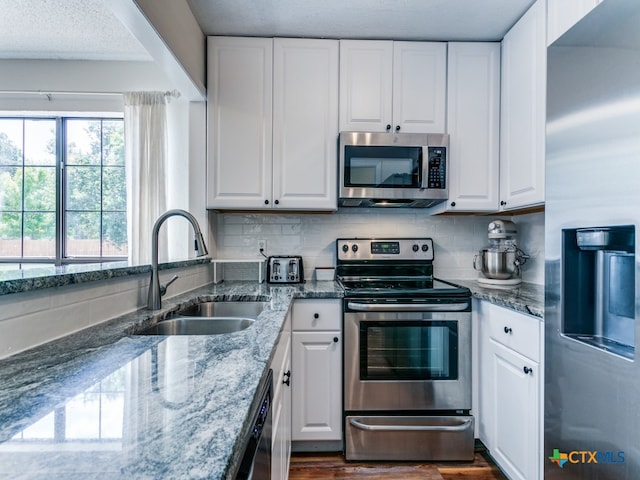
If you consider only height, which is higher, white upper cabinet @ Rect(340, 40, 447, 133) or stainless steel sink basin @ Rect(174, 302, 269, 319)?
white upper cabinet @ Rect(340, 40, 447, 133)

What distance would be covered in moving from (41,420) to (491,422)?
196 centimetres

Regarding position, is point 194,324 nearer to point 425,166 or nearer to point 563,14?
point 425,166

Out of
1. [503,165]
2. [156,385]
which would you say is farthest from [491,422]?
[156,385]

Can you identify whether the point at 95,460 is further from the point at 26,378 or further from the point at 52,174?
the point at 52,174

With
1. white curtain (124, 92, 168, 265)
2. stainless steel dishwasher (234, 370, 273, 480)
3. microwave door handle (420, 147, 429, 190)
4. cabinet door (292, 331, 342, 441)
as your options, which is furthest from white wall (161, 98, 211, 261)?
stainless steel dishwasher (234, 370, 273, 480)

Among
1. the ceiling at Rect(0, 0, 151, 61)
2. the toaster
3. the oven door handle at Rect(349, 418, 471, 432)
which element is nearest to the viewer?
the oven door handle at Rect(349, 418, 471, 432)

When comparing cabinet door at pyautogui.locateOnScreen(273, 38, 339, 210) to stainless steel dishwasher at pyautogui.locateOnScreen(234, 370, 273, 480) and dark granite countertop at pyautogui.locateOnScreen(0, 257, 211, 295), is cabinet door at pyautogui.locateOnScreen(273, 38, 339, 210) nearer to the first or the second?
dark granite countertop at pyautogui.locateOnScreen(0, 257, 211, 295)

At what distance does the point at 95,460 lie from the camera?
0.41 meters

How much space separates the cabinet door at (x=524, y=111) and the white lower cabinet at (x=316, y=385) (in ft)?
4.36

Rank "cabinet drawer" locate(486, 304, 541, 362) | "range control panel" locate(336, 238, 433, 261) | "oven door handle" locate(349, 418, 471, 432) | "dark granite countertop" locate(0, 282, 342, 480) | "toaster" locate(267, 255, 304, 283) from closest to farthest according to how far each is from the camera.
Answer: "dark granite countertop" locate(0, 282, 342, 480), "cabinet drawer" locate(486, 304, 541, 362), "oven door handle" locate(349, 418, 471, 432), "toaster" locate(267, 255, 304, 283), "range control panel" locate(336, 238, 433, 261)

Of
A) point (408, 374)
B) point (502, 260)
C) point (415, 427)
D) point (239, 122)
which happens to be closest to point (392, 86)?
point (239, 122)

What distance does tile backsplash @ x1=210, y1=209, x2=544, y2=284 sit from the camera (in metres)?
2.51

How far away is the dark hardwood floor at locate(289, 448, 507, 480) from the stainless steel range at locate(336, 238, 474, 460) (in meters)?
0.04

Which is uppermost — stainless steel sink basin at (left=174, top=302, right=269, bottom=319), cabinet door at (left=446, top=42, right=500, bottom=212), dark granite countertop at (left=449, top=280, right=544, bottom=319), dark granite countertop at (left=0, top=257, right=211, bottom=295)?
cabinet door at (left=446, top=42, right=500, bottom=212)
